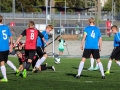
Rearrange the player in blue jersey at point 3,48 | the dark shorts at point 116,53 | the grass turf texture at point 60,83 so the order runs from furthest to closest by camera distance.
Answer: the dark shorts at point 116,53 → the player in blue jersey at point 3,48 → the grass turf texture at point 60,83

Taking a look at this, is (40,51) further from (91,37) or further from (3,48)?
(3,48)

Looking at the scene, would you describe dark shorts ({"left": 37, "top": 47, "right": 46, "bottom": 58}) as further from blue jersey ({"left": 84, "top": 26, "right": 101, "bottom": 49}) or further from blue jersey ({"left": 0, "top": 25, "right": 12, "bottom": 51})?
blue jersey ({"left": 0, "top": 25, "right": 12, "bottom": 51})

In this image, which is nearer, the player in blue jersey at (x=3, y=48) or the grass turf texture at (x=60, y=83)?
the grass turf texture at (x=60, y=83)

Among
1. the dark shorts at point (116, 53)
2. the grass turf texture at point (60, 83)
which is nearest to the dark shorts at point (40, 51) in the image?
the grass turf texture at point (60, 83)

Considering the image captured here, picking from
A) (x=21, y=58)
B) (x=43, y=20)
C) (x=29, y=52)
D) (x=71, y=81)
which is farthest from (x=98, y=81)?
(x=43, y=20)

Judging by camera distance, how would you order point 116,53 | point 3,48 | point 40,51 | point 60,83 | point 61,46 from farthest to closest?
point 61,46 → point 116,53 → point 40,51 → point 3,48 → point 60,83

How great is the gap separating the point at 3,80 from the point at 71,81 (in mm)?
2035

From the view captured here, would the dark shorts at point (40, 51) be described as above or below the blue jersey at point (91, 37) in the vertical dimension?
below

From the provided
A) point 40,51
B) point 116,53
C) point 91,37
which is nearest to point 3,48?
point 91,37

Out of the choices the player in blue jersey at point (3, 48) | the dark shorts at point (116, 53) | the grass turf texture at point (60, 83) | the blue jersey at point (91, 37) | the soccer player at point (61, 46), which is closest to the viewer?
the grass turf texture at point (60, 83)

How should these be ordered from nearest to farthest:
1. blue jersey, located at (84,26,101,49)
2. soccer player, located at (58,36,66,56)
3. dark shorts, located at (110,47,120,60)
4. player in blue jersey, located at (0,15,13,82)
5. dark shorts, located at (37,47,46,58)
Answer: player in blue jersey, located at (0,15,13,82) < blue jersey, located at (84,26,101,49) < dark shorts, located at (37,47,46,58) < dark shorts, located at (110,47,120,60) < soccer player, located at (58,36,66,56)

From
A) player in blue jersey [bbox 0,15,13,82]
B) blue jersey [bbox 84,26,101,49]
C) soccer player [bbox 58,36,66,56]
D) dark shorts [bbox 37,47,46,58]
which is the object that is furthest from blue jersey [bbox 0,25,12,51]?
soccer player [bbox 58,36,66,56]

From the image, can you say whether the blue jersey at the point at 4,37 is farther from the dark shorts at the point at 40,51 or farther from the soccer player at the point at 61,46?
the soccer player at the point at 61,46

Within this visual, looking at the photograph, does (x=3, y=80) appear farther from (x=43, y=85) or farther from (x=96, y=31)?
(x=96, y=31)
